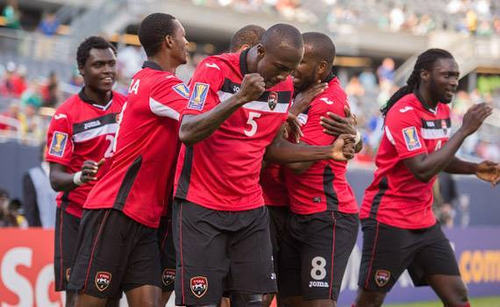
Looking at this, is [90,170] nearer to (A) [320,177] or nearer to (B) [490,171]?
(A) [320,177]

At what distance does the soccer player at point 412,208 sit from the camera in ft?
27.3

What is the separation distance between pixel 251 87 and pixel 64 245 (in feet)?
10.2

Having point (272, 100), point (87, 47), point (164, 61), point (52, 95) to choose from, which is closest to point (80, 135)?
point (87, 47)

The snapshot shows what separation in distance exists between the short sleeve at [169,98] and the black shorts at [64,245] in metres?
1.85

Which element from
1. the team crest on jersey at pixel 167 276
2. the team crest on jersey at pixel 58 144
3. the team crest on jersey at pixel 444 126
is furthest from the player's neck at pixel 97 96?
the team crest on jersey at pixel 444 126

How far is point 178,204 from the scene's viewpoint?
631cm

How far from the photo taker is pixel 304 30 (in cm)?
2878

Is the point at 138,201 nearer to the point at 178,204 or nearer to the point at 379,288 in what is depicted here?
the point at 178,204

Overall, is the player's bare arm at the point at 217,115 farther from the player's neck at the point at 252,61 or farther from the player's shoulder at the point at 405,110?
the player's shoulder at the point at 405,110

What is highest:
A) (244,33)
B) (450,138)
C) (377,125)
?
(244,33)

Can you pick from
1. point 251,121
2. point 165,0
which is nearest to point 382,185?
point 251,121

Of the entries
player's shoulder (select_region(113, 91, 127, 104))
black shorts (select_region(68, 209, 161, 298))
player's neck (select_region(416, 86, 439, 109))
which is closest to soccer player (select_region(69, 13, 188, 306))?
black shorts (select_region(68, 209, 161, 298))

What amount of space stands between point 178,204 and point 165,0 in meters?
20.8

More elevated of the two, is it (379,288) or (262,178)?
(262,178)
